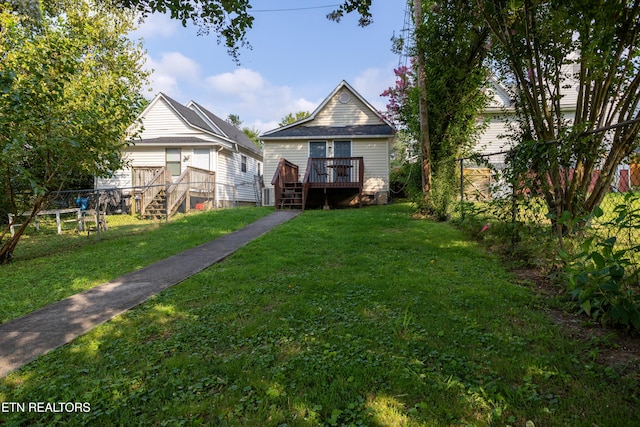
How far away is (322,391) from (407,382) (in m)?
0.55

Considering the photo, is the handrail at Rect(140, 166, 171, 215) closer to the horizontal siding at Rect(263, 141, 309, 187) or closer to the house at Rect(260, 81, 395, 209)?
the house at Rect(260, 81, 395, 209)

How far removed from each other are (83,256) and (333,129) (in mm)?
12453

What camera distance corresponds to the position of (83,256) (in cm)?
701

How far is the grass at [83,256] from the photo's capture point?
4.65 meters

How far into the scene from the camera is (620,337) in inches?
109

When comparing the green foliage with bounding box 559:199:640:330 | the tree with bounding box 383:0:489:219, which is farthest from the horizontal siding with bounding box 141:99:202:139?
the green foliage with bounding box 559:199:640:330

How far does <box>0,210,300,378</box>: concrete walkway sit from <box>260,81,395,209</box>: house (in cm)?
844

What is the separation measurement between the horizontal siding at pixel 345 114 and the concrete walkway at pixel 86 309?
12244 mm

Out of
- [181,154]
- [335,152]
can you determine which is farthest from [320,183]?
[181,154]

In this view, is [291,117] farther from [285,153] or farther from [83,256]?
[83,256]

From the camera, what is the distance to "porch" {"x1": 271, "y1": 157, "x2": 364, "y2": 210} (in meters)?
13.9

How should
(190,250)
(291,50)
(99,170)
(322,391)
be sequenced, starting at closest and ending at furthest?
(322,391), (190,250), (99,170), (291,50)

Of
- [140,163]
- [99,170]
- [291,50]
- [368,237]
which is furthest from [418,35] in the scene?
[140,163]

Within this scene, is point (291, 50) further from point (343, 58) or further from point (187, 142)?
point (187, 142)
